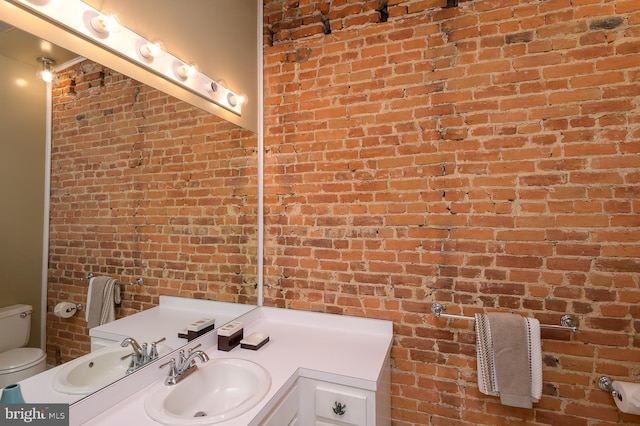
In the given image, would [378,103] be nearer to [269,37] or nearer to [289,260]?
[269,37]

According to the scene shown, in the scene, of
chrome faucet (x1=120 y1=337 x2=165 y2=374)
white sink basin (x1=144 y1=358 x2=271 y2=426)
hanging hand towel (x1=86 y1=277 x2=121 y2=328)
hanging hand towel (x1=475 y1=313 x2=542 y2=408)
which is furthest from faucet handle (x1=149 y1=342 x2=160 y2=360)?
hanging hand towel (x1=475 y1=313 x2=542 y2=408)

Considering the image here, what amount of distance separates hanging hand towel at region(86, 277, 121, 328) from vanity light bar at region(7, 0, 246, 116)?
94cm

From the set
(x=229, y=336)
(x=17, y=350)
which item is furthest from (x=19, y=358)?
(x=229, y=336)

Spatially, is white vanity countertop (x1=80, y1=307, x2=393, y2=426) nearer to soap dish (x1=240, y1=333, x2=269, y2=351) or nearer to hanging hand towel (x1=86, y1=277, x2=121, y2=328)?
soap dish (x1=240, y1=333, x2=269, y2=351)

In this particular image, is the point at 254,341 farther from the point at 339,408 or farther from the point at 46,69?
the point at 46,69

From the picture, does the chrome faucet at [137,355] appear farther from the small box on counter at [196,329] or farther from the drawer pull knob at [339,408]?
the drawer pull knob at [339,408]

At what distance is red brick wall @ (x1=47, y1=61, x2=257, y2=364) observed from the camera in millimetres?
1100

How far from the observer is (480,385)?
158cm

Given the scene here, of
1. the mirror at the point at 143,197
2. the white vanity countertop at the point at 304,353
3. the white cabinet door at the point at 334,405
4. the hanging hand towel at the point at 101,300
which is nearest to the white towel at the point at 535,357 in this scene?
the white vanity countertop at the point at 304,353

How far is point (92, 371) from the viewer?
1.13 metres

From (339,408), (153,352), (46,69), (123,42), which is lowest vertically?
(339,408)

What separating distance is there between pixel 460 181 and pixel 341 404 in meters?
1.30

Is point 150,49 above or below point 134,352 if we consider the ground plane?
above

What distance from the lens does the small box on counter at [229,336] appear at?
64.5 inches
